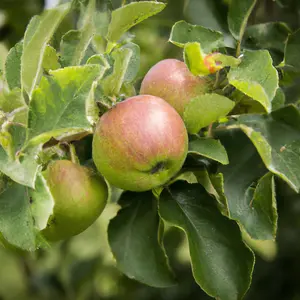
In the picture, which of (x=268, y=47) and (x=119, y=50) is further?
(x=268, y=47)

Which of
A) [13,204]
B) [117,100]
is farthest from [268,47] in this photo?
[13,204]

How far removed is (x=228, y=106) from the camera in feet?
2.79

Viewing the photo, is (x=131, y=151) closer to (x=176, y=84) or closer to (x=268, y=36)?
(x=176, y=84)

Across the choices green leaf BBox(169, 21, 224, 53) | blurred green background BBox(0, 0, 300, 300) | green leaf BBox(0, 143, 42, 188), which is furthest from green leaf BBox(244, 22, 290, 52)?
green leaf BBox(0, 143, 42, 188)

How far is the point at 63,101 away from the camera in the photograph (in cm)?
79

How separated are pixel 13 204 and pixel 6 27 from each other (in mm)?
874

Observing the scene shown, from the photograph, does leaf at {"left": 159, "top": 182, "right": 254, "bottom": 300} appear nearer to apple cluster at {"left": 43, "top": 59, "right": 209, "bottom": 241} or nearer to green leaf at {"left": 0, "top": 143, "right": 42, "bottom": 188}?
apple cluster at {"left": 43, "top": 59, "right": 209, "bottom": 241}

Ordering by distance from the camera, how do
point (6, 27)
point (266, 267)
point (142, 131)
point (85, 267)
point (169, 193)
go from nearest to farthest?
point (142, 131), point (169, 193), point (6, 27), point (266, 267), point (85, 267)

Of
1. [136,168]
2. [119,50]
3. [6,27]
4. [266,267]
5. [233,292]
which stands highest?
[119,50]

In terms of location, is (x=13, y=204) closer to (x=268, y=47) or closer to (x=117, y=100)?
(x=117, y=100)

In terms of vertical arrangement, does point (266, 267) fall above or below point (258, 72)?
below

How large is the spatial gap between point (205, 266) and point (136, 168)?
0.66 ft

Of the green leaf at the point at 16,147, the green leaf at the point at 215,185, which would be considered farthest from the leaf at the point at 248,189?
the green leaf at the point at 16,147

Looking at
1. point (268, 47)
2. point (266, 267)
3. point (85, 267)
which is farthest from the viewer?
point (85, 267)
